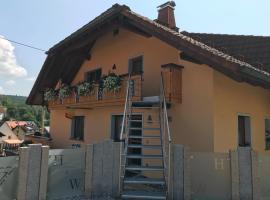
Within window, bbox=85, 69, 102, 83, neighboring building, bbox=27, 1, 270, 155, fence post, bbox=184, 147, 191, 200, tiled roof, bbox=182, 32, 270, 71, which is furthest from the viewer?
window, bbox=85, 69, 102, 83

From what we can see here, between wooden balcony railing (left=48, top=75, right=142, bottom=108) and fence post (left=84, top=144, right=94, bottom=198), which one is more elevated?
wooden balcony railing (left=48, top=75, right=142, bottom=108)

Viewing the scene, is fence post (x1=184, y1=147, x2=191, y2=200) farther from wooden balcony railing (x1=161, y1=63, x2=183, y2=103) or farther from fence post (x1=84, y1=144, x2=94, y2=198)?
wooden balcony railing (x1=161, y1=63, x2=183, y2=103)

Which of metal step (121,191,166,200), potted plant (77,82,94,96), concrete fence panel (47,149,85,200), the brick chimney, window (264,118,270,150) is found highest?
the brick chimney

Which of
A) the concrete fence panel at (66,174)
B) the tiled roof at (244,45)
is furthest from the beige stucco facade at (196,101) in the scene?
the concrete fence panel at (66,174)

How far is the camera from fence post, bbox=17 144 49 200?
6566 millimetres

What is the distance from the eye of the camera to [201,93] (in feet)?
29.8

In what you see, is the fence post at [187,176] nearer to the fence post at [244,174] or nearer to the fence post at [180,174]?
the fence post at [180,174]

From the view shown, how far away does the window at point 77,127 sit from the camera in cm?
1482

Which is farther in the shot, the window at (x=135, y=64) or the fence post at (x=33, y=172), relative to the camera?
the window at (x=135, y=64)

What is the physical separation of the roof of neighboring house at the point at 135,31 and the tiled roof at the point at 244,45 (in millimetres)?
504

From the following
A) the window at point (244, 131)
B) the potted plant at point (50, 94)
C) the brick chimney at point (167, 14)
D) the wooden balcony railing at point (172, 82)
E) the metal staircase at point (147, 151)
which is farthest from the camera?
the potted plant at point (50, 94)

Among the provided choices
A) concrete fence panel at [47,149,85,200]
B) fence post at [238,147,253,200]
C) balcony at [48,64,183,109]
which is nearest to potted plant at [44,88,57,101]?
balcony at [48,64,183,109]

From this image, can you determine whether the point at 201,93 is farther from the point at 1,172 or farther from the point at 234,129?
the point at 1,172

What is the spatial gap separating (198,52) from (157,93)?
2.83 m
